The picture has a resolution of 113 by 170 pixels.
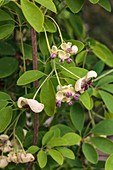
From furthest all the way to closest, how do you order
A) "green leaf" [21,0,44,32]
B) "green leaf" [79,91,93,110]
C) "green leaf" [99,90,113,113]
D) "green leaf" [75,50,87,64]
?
"green leaf" [75,50,87,64] < "green leaf" [99,90,113,113] < "green leaf" [79,91,93,110] < "green leaf" [21,0,44,32]

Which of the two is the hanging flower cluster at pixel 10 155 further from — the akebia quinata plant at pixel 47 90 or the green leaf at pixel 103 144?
the green leaf at pixel 103 144

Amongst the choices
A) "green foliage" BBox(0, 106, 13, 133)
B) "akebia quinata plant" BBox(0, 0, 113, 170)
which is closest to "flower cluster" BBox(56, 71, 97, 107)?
"akebia quinata plant" BBox(0, 0, 113, 170)

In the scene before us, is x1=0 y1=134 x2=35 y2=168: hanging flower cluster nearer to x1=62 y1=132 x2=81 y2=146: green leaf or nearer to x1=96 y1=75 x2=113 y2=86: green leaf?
x1=62 y1=132 x2=81 y2=146: green leaf

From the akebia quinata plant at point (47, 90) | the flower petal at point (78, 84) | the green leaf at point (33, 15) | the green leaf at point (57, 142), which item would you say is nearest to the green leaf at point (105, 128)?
the akebia quinata plant at point (47, 90)

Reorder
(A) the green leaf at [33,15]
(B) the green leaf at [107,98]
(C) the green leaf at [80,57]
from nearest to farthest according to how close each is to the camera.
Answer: (A) the green leaf at [33,15], (B) the green leaf at [107,98], (C) the green leaf at [80,57]

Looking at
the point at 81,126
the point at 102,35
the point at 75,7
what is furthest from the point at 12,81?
the point at 102,35

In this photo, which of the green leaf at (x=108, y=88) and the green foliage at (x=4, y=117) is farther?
the green leaf at (x=108, y=88)

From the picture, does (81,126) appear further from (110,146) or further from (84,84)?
(84,84)

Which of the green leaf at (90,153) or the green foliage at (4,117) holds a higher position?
the green foliage at (4,117)
